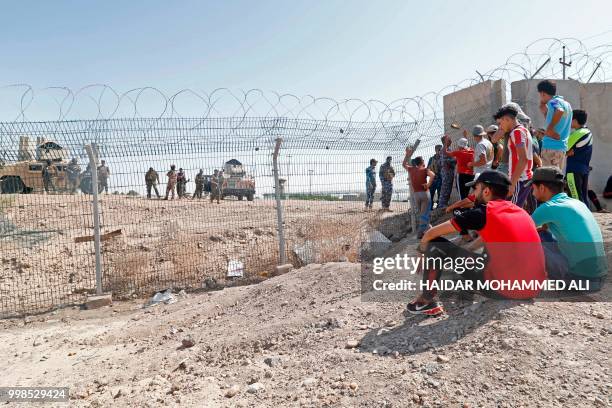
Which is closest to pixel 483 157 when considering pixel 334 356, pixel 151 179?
pixel 334 356

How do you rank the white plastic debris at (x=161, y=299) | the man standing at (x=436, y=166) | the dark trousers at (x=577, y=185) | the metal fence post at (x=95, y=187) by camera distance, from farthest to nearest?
the man standing at (x=436, y=166) < the white plastic debris at (x=161, y=299) < the metal fence post at (x=95, y=187) < the dark trousers at (x=577, y=185)

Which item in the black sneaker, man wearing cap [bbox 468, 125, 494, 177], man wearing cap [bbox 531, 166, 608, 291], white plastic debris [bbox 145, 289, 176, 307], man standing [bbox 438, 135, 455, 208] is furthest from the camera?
man standing [bbox 438, 135, 455, 208]

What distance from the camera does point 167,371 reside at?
334 centimetres

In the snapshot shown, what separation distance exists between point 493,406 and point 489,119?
23.0 feet

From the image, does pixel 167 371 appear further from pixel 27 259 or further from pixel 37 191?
pixel 27 259

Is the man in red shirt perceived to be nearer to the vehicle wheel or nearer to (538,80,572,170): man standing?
(538,80,572,170): man standing

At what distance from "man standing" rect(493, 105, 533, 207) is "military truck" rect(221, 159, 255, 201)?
3.50 metres

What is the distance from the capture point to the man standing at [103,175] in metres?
5.59

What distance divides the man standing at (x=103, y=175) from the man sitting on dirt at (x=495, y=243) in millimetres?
4355

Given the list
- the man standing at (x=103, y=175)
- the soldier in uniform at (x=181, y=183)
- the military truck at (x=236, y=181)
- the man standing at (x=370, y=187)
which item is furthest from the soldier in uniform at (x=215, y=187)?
the man standing at (x=370, y=187)

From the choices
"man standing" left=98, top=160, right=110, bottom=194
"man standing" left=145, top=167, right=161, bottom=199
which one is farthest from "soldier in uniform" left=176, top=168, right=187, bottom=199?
"man standing" left=98, top=160, right=110, bottom=194

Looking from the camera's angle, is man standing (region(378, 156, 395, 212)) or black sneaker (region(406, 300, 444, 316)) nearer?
black sneaker (region(406, 300, 444, 316))

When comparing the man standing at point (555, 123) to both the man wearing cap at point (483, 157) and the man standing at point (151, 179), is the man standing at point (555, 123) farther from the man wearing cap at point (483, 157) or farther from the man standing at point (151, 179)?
the man standing at point (151, 179)

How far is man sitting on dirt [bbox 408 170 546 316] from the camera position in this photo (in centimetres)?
274
